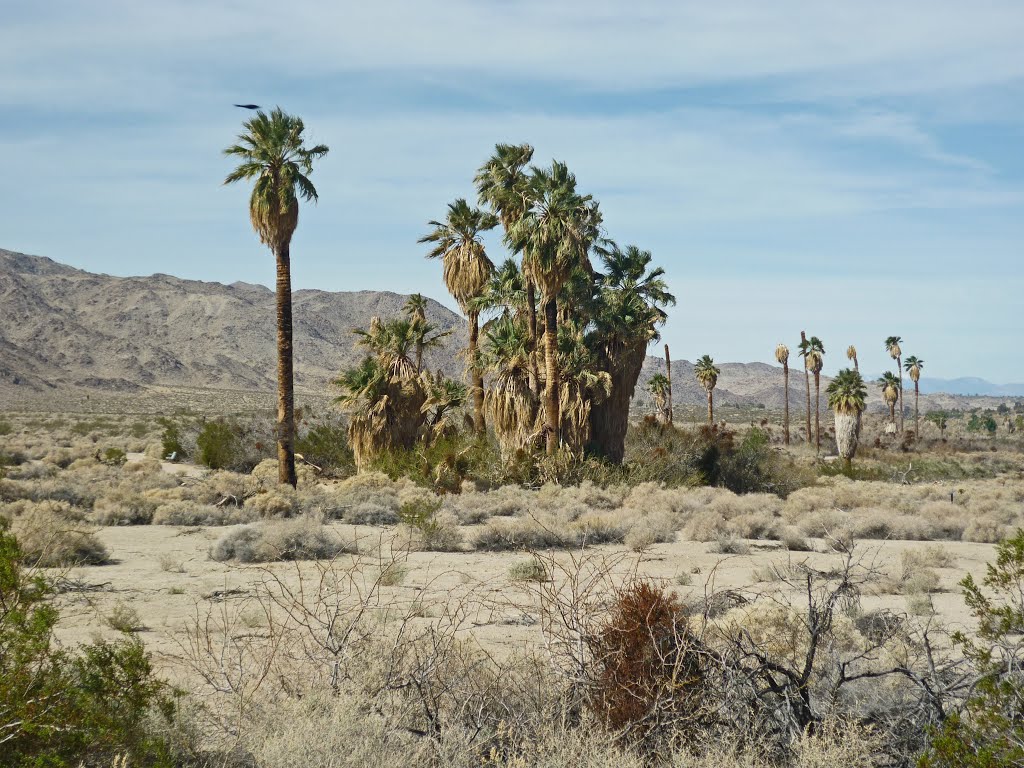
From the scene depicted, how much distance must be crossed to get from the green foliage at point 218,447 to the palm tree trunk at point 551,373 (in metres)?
13.7

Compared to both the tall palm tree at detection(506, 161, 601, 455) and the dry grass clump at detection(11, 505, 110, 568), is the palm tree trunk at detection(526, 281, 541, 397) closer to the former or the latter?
the tall palm tree at detection(506, 161, 601, 455)

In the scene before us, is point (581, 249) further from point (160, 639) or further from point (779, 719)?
point (779, 719)

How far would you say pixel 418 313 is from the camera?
3466 cm

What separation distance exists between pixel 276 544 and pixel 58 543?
355cm

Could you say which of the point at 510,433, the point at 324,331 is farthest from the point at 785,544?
the point at 324,331

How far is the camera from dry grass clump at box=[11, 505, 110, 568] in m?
14.5

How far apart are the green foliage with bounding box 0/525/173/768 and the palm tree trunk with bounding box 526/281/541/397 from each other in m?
23.6

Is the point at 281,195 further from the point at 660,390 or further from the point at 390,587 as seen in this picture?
the point at 660,390

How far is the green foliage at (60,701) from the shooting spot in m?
4.98

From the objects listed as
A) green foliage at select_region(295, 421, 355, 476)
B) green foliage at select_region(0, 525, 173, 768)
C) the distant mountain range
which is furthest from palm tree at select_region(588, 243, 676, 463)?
the distant mountain range

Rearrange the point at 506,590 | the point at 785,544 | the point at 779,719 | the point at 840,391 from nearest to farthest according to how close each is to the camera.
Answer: the point at 779,719 < the point at 506,590 < the point at 785,544 < the point at 840,391

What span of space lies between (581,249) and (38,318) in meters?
138

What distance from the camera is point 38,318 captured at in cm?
14125

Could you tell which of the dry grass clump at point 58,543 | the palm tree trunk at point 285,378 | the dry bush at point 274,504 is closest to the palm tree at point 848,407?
the palm tree trunk at point 285,378
